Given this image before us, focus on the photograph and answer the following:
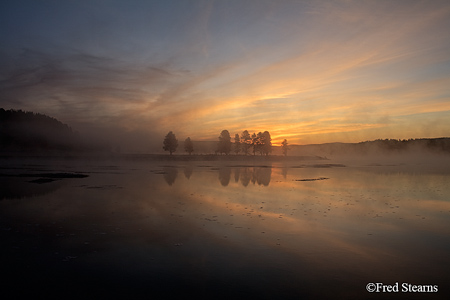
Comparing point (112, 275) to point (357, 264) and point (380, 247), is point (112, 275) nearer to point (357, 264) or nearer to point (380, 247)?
point (357, 264)

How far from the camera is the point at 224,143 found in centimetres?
14250

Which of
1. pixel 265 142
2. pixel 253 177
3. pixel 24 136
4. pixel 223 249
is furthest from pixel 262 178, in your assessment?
pixel 24 136

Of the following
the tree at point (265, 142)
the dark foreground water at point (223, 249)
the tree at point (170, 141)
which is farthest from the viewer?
the tree at point (265, 142)

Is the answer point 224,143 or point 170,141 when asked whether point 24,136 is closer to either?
point 170,141

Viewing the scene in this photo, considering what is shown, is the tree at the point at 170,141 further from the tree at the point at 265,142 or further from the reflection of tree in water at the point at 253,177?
the reflection of tree in water at the point at 253,177

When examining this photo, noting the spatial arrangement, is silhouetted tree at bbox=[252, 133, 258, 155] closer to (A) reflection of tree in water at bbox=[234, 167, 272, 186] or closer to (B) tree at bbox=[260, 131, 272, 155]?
(B) tree at bbox=[260, 131, 272, 155]

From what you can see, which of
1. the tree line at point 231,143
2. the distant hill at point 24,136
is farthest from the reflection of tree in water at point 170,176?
the distant hill at point 24,136

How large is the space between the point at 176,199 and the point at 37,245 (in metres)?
12.2

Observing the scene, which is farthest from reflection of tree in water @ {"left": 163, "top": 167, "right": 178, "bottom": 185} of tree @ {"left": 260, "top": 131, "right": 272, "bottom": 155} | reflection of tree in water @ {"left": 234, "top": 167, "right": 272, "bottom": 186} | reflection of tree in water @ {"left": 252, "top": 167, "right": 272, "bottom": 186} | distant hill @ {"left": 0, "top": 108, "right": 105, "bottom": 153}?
distant hill @ {"left": 0, "top": 108, "right": 105, "bottom": 153}

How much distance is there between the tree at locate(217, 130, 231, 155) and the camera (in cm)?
14188

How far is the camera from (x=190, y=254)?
1129 cm

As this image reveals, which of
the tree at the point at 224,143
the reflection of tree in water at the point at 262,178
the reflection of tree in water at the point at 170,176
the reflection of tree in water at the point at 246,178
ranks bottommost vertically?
the reflection of tree in water at the point at 262,178

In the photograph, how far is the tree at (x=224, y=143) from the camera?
14188 cm

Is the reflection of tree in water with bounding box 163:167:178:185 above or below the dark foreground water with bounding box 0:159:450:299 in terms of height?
above
